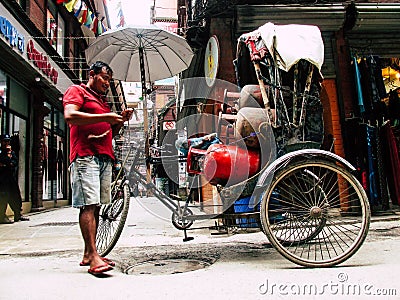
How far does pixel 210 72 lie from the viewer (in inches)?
330

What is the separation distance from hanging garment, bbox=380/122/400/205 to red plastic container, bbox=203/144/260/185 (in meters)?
4.01

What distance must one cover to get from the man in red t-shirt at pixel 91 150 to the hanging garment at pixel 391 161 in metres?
5.17

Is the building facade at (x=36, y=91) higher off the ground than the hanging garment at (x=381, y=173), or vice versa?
the building facade at (x=36, y=91)

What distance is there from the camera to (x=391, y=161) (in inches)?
268

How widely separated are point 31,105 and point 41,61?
→ 1.51 metres

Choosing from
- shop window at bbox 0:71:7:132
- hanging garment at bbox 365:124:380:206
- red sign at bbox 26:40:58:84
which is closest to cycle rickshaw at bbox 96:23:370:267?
hanging garment at bbox 365:124:380:206

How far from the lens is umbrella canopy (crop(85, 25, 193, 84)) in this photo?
4559mm

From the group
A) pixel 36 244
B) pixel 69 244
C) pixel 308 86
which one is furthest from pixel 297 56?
pixel 36 244

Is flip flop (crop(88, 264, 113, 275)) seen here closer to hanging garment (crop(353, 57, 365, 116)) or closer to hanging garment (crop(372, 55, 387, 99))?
hanging garment (crop(353, 57, 365, 116))

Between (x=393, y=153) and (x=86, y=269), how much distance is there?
560 cm

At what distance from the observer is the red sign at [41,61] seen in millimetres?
10017

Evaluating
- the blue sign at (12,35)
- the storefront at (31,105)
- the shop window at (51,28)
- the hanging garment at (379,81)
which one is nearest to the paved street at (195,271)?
the hanging garment at (379,81)

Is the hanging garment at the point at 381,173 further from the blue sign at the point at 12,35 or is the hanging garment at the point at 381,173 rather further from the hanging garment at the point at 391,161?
the blue sign at the point at 12,35

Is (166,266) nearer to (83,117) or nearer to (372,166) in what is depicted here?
(83,117)
